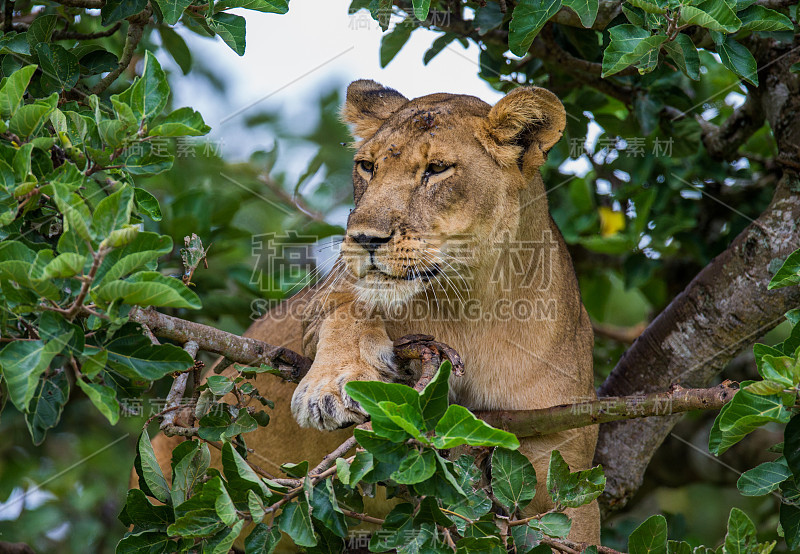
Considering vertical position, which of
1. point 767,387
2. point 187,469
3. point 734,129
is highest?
point 767,387

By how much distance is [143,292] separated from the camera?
2533 millimetres

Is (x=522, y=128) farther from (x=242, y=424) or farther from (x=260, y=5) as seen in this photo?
(x=242, y=424)

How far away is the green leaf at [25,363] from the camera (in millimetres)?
2508

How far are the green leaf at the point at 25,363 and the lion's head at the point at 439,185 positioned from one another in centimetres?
163

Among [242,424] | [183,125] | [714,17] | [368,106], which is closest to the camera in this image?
[183,125]

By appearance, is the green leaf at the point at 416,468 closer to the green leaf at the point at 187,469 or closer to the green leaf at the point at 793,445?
the green leaf at the point at 187,469

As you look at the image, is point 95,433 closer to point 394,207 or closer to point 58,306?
point 394,207

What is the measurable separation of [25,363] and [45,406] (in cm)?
38

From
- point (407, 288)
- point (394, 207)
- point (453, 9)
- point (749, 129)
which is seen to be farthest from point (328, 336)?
point (749, 129)

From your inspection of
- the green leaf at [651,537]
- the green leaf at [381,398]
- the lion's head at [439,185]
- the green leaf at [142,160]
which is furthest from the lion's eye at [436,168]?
the green leaf at [651,537]

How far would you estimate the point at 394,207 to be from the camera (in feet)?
13.1

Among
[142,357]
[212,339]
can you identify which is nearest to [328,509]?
[142,357]

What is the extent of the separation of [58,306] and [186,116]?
890 mm

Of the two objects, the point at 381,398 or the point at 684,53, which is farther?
the point at 684,53
